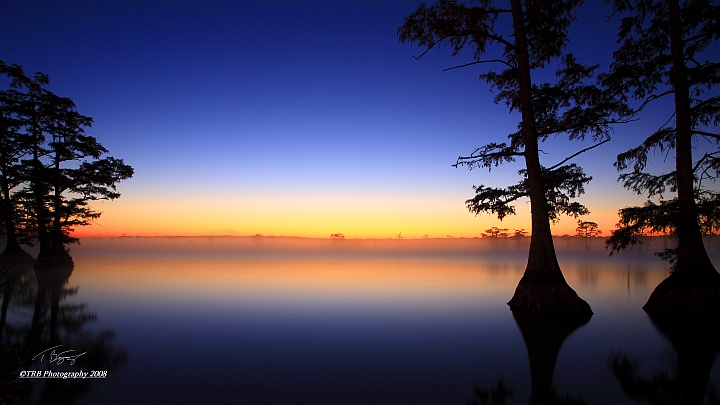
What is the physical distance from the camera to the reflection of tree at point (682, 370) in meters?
5.93

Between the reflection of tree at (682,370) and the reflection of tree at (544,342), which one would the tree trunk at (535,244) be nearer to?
the reflection of tree at (544,342)

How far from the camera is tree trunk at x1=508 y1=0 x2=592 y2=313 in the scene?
12008 millimetres

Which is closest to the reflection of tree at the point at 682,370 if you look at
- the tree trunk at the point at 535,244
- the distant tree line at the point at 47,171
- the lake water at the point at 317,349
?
the lake water at the point at 317,349

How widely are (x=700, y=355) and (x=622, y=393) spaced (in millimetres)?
3665

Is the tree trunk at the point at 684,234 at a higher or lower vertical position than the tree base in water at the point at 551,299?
higher

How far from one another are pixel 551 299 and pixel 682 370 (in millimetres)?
4719

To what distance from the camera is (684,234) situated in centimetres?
1166

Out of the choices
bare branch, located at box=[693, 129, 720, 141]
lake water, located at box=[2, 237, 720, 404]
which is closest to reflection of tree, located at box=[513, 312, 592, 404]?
lake water, located at box=[2, 237, 720, 404]

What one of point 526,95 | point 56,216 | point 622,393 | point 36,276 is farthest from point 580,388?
point 56,216

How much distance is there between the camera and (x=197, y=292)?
1908 centimetres

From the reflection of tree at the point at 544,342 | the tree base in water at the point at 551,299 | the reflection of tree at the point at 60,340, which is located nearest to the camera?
the reflection of tree at the point at 60,340

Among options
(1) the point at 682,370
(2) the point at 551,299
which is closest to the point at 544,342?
(1) the point at 682,370
